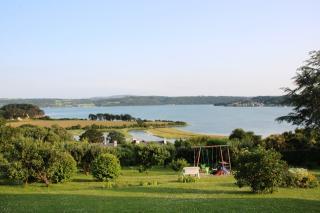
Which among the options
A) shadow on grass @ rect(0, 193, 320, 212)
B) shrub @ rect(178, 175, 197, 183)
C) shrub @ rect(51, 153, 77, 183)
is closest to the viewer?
shadow on grass @ rect(0, 193, 320, 212)

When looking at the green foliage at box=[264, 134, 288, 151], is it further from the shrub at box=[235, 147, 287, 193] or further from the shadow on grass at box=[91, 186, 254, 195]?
the shadow on grass at box=[91, 186, 254, 195]

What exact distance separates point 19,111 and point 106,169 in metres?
108

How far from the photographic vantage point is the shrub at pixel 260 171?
2059 centimetres

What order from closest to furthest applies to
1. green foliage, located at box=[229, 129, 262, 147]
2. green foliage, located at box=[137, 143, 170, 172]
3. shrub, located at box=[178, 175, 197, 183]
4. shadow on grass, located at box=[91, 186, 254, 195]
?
shadow on grass, located at box=[91, 186, 254, 195] → shrub, located at box=[178, 175, 197, 183] → green foliage, located at box=[137, 143, 170, 172] → green foliage, located at box=[229, 129, 262, 147]

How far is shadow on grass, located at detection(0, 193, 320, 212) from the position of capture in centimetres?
1522

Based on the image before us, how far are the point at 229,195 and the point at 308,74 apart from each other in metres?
13.0

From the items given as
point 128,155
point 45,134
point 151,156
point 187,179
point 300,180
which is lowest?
point 128,155

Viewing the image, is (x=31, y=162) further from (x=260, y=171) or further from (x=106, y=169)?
(x=260, y=171)

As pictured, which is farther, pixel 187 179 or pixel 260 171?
pixel 187 179

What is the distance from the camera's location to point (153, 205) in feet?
53.3

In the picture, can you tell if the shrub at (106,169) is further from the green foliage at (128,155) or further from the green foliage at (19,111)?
the green foliage at (19,111)

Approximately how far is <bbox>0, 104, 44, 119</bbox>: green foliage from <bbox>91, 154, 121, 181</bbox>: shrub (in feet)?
318

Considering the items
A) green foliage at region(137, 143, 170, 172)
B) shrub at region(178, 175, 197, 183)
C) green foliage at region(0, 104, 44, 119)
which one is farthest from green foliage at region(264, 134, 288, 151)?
green foliage at region(0, 104, 44, 119)

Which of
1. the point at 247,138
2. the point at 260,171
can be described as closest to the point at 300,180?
the point at 260,171
